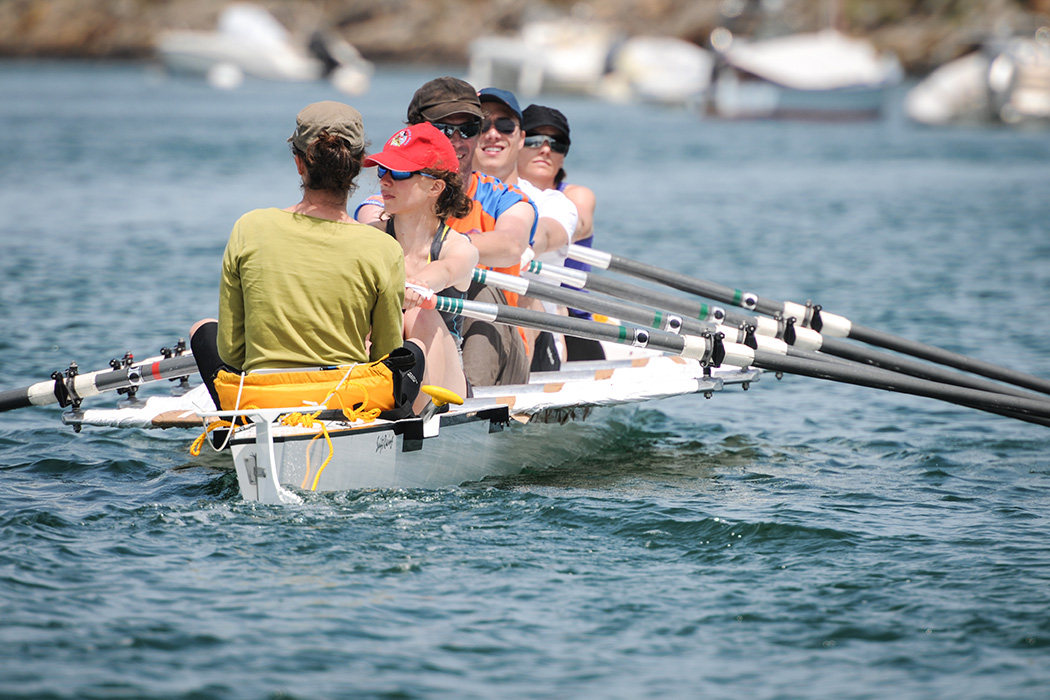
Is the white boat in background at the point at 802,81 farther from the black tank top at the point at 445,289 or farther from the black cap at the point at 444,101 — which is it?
the black tank top at the point at 445,289

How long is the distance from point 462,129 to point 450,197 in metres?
0.76

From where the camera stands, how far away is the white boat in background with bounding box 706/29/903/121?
163 feet

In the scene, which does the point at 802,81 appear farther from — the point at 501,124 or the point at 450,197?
the point at 450,197

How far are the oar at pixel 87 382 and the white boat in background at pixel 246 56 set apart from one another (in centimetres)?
6867

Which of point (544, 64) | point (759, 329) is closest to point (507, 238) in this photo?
point (759, 329)

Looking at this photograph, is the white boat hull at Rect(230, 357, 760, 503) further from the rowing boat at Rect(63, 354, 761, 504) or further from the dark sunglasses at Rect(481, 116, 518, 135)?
the dark sunglasses at Rect(481, 116, 518, 135)

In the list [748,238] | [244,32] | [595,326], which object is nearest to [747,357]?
[595,326]

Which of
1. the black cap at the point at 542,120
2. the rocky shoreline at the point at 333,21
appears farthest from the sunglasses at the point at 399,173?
the rocky shoreline at the point at 333,21

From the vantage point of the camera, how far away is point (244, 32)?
254 feet

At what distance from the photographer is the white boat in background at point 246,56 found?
247 feet

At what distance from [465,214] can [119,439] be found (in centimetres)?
300

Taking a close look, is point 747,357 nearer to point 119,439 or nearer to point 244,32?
point 119,439

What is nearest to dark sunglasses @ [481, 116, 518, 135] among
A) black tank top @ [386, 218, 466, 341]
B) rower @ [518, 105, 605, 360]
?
rower @ [518, 105, 605, 360]

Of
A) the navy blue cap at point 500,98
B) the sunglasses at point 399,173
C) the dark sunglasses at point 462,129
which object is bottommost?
the sunglasses at point 399,173
